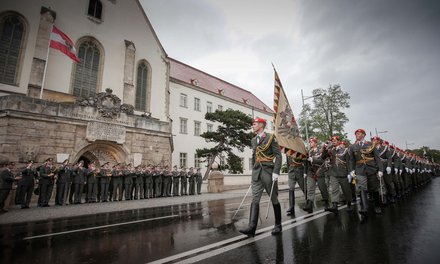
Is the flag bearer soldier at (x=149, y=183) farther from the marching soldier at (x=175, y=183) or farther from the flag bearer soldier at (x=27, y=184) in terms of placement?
the flag bearer soldier at (x=27, y=184)

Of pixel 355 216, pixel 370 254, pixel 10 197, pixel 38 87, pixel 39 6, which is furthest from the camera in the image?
pixel 39 6

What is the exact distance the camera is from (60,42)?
16.0 m

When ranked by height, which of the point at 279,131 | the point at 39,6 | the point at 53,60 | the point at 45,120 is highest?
the point at 39,6

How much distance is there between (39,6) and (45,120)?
10167 millimetres

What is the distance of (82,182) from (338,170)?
11.7m

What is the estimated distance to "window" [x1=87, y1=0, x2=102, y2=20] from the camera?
20531 mm

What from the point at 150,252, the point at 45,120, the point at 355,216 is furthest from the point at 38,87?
the point at 355,216

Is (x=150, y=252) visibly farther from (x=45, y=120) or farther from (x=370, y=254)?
(x=45, y=120)

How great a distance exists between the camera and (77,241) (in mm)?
4195

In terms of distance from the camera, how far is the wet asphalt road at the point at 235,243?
2.99m

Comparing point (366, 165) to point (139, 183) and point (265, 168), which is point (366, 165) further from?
point (139, 183)

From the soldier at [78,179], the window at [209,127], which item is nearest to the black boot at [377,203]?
the soldier at [78,179]

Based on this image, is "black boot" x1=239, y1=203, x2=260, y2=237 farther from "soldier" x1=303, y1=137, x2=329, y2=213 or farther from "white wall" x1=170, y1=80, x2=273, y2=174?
"white wall" x1=170, y1=80, x2=273, y2=174

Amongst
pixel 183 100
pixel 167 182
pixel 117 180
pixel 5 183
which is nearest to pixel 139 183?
pixel 117 180
